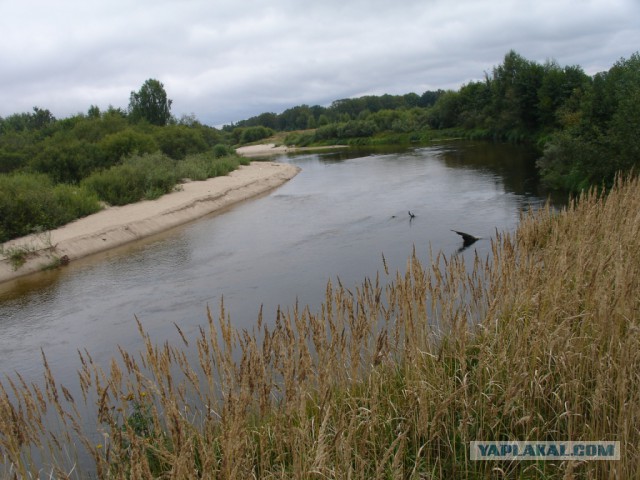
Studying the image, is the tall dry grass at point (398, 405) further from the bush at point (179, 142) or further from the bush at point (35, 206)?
the bush at point (179, 142)

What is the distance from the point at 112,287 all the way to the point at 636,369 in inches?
550

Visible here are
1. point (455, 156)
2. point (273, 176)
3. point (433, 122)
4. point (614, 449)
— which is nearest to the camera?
point (614, 449)

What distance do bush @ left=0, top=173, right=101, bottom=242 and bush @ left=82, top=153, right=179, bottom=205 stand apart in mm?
1868

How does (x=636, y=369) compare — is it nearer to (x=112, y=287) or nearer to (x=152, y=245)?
(x=112, y=287)

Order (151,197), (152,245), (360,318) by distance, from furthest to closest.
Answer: (151,197) → (152,245) → (360,318)

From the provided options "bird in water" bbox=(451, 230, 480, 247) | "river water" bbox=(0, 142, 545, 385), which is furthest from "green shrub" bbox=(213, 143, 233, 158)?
"bird in water" bbox=(451, 230, 480, 247)

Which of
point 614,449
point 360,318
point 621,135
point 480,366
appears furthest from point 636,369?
point 621,135

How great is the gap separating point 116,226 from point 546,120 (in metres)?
45.1

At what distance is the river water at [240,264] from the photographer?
11.5 metres

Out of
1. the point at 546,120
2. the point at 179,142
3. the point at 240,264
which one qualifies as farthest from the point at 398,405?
the point at 546,120

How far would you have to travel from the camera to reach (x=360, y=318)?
14.8 feet

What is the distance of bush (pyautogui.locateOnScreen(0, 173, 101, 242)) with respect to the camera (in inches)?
784

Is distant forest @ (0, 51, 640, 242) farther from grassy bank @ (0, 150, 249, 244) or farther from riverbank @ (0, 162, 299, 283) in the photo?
riverbank @ (0, 162, 299, 283)

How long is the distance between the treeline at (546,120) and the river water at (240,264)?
2.32 meters
